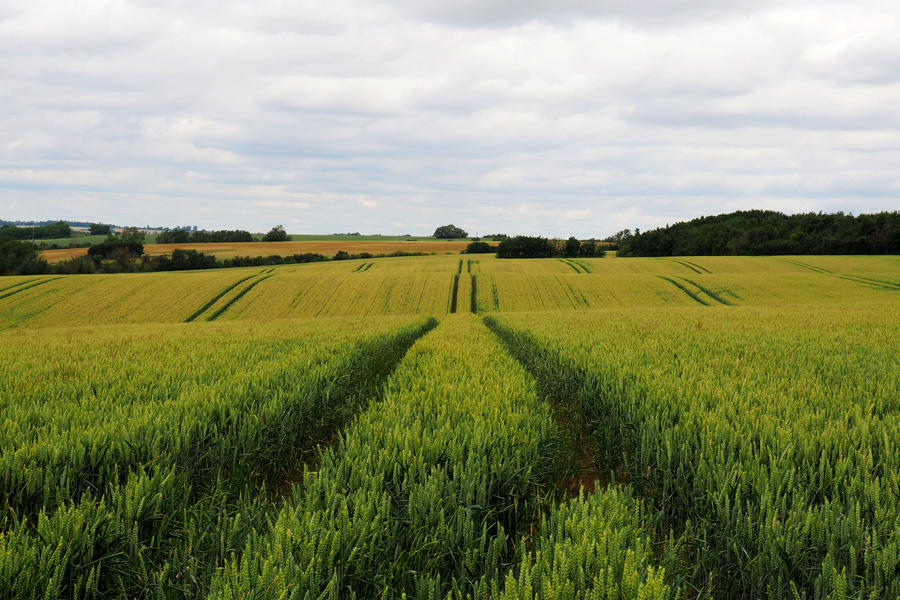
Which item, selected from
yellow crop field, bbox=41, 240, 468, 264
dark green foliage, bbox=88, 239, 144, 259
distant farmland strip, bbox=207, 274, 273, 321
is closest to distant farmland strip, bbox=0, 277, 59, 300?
distant farmland strip, bbox=207, 274, 273, 321

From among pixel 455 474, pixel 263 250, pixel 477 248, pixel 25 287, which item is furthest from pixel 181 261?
pixel 455 474

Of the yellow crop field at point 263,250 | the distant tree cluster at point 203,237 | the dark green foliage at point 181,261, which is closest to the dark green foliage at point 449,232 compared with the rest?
the yellow crop field at point 263,250

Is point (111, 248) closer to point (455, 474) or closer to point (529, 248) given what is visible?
point (529, 248)

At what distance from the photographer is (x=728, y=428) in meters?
4.38

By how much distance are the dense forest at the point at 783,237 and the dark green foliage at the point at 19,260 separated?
12052cm

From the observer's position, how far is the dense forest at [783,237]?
8717 centimetres

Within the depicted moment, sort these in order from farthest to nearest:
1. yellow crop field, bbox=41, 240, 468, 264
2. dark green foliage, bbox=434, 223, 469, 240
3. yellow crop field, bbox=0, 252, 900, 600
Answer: dark green foliage, bbox=434, 223, 469, 240 < yellow crop field, bbox=41, 240, 468, 264 < yellow crop field, bbox=0, 252, 900, 600

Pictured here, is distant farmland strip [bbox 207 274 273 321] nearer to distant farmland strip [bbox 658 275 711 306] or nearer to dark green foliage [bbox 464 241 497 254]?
distant farmland strip [bbox 658 275 711 306]

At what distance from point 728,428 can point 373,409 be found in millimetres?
3758

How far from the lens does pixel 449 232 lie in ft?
552

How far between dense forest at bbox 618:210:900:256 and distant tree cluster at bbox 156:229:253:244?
102m

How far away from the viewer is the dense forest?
87169 millimetres

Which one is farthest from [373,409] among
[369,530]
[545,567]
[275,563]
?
[545,567]

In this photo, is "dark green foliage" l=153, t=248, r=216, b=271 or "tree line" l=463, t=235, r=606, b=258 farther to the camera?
"tree line" l=463, t=235, r=606, b=258
